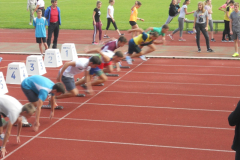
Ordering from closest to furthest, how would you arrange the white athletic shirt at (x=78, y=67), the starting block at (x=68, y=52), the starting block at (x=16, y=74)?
the white athletic shirt at (x=78, y=67) → the starting block at (x=16, y=74) → the starting block at (x=68, y=52)

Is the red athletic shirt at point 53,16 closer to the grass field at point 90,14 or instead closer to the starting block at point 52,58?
the starting block at point 52,58

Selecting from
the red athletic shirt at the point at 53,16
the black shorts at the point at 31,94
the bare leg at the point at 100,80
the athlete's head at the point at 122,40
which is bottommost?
the bare leg at the point at 100,80

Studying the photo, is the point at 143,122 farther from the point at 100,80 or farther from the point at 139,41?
the point at 139,41

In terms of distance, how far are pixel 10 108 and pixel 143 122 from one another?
2786mm

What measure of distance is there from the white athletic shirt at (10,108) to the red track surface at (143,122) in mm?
669

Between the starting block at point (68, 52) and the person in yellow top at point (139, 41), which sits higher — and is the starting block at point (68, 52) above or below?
below

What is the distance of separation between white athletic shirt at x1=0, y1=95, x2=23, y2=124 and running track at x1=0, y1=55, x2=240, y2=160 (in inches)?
26.4

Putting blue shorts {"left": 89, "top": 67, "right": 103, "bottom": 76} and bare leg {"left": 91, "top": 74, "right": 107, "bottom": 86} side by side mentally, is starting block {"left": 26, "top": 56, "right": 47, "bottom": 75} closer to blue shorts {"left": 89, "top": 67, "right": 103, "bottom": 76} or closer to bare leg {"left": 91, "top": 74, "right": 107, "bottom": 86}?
bare leg {"left": 91, "top": 74, "right": 107, "bottom": 86}

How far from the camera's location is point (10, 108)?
6.00 metres

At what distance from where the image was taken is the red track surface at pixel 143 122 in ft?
20.6

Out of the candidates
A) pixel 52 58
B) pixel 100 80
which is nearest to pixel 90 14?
pixel 52 58

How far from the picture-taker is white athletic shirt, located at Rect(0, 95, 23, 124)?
596 centimetres

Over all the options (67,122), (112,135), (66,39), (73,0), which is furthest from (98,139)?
(73,0)

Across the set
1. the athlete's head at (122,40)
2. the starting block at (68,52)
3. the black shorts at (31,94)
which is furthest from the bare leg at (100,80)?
the starting block at (68,52)
